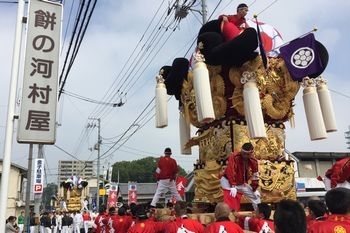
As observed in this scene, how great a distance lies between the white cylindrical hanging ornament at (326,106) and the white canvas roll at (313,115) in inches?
10.2

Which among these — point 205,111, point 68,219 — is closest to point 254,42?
point 205,111

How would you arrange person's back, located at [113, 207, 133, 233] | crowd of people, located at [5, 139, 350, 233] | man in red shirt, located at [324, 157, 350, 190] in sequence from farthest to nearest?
person's back, located at [113, 207, 133, 233] → man in red shirt, located at [324, 157, 350, 190] → crowd of people, located at [5, 139, 350, 233]

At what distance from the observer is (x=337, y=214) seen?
3123 millimetres

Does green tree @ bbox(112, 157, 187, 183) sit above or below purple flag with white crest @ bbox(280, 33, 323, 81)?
above

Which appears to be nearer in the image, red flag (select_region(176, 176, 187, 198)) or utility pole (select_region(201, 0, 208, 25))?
red flag (select_region(176, 176, 187, 198))

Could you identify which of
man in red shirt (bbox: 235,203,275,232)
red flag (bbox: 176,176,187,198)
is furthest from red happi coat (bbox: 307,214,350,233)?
red flag (bbox: 176,176,187,198)

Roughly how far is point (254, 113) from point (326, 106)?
5.74 ft

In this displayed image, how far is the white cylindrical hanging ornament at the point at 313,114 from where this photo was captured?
7488mm

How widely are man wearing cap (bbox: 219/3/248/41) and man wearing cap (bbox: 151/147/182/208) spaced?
3430mm

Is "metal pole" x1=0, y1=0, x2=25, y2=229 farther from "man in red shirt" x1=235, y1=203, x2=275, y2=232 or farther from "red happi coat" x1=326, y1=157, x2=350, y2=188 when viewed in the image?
"red happi coat" x1=326, y1=157, x2=350, y2=188

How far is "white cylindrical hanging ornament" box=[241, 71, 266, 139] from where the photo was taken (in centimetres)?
711

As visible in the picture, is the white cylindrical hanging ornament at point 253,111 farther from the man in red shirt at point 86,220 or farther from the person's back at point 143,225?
the man in red shirt at point 86,220

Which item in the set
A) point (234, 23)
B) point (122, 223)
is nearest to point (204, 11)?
point (234, 23)

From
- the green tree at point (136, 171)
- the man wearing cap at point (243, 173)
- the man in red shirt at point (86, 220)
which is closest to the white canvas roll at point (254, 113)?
the man wearing cap at point (243, 173)
